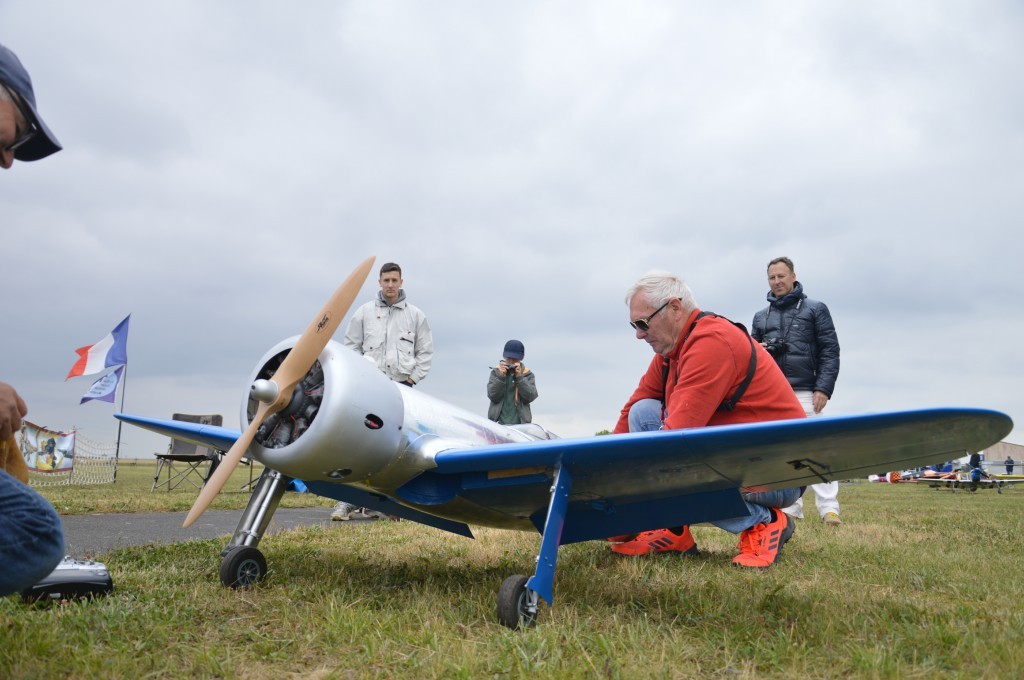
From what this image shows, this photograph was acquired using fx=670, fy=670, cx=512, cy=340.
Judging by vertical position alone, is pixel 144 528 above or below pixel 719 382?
below

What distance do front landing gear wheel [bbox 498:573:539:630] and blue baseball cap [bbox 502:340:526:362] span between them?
5.82 meters

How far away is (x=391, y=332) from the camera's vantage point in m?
7.27

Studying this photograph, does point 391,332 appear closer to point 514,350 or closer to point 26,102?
point 514,350

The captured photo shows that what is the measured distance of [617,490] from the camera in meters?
3.44

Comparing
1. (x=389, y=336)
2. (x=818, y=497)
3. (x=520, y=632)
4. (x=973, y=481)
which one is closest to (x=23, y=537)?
(x=520, y=632)

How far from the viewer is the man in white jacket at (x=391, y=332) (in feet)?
23.7

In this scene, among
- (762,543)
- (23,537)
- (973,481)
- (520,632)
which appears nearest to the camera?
(23,537)

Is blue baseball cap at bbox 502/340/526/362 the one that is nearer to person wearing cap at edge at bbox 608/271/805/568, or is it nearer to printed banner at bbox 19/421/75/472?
person wearing cap at edge at bbox 608/271/805/568

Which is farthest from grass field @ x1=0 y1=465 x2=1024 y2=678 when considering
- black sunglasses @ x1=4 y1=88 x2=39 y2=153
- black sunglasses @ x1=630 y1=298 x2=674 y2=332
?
black sunglasses @ x1=4 y1=88 x2=39 y2=153

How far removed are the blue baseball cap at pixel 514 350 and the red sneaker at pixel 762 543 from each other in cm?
435

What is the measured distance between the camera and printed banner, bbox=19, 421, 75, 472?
15.9 meters

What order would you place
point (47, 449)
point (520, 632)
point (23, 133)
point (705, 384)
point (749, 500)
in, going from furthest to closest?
1. point (47, 449)
2. point (749, 500)
3. point (705, 384)
4. point (520, 632)
5. point (23, 133)

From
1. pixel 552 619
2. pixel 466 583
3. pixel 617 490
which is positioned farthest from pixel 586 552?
pixel 552 619

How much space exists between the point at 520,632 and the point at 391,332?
4.90 m
